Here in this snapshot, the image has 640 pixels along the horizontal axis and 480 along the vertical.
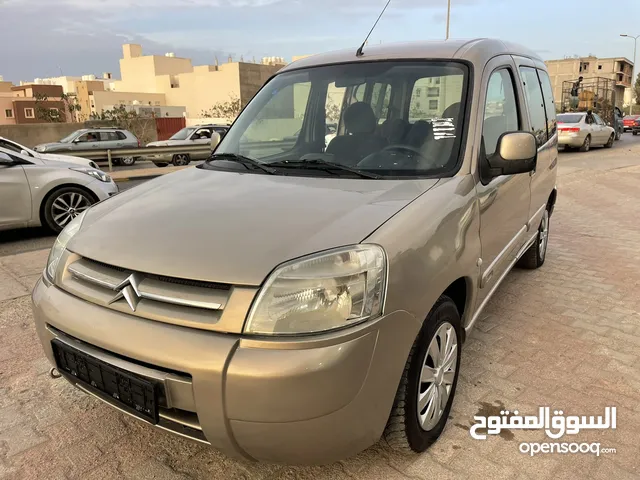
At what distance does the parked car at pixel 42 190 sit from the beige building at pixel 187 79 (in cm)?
4927

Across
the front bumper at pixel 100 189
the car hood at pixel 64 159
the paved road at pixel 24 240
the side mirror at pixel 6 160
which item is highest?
the side mirror at pixel 6 160

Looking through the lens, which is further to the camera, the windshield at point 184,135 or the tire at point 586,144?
the tire at point 586,144

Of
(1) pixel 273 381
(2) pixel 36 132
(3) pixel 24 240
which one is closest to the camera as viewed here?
(1) pixel 273 381

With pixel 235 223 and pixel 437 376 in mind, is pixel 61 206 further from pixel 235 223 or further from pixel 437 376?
pixel 437 376

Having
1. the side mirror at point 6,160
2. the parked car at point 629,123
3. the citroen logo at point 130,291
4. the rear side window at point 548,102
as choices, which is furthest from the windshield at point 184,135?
the parked car at point 629,123

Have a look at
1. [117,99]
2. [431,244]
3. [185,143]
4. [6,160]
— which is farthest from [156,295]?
[117,99]

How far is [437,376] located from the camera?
7.55ft

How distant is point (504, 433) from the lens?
2.47m

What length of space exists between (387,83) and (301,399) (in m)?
2.05

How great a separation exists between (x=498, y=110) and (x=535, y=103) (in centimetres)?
119

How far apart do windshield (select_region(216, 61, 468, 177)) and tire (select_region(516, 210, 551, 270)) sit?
7.90 feet

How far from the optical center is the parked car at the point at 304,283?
1699 millimetres

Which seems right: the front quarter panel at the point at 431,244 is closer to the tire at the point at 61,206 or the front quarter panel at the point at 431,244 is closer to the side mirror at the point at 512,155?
the side mirror at the point at 512,155

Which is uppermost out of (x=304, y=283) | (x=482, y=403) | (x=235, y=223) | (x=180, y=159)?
(x=235, y=223)
